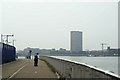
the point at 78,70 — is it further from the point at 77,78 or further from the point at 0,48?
the point at 0,48

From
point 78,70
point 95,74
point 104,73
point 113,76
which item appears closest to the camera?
point 113,76

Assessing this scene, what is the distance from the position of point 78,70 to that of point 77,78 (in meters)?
0.42

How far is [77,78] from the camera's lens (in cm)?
1831

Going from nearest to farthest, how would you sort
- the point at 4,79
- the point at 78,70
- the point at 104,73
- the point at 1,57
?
the point at 104,73 → the point at 78,70 → the point at 4,79 → the point at 1,57

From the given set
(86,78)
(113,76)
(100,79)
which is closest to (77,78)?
(86,78)

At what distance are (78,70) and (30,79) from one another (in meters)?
8.63

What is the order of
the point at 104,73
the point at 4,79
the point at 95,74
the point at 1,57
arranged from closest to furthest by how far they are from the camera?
the point at 104,73, the point at 95,74, the point at 4,79, the point at 1,57

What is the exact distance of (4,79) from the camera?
26141mm

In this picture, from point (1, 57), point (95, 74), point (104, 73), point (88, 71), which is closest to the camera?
point (104, 73)

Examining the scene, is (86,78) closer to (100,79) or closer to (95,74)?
(95,74)

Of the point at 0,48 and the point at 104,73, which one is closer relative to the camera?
the point at 104,73

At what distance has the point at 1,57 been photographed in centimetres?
5731

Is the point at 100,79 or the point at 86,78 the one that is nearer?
the point at 100,79

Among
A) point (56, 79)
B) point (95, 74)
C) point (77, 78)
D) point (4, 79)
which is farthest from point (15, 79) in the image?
point (95, 74)
